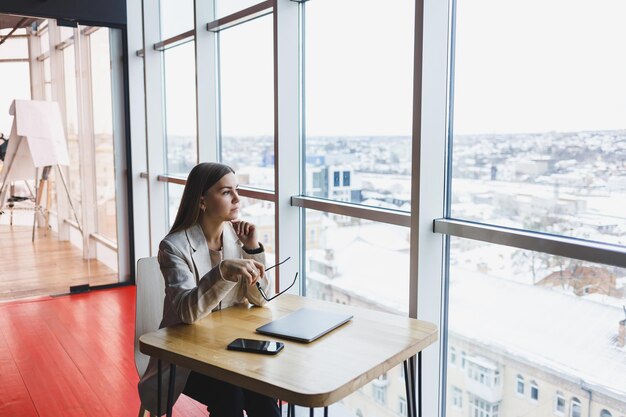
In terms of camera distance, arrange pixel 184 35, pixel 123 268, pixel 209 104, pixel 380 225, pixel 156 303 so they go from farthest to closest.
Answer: pixel 123 268
pixel 184 35
pixel 209 104
pixel 380 225
pixel 156 303

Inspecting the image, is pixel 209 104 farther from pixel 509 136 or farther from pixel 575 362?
pixel 575 362

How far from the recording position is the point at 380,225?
301cm

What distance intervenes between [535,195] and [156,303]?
1622 millimetres

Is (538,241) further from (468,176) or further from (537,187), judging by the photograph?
(468,176)

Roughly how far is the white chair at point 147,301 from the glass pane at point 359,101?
47.5 inches

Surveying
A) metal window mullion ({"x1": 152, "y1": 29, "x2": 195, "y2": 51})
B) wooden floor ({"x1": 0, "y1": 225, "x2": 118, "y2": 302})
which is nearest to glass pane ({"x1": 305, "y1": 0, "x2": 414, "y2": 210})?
metal window mullion ({"x1": 152, "y1": 29, "x2": 195, "y2": 51})

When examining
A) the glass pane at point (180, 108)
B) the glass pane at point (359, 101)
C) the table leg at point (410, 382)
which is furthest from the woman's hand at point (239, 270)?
the glass pane at point (180, 108)

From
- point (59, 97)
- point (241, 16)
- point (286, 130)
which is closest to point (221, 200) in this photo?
point (286, 130)

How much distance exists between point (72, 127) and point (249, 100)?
7.06 ft

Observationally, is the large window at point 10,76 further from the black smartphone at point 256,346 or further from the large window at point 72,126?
the black smartphone at point 256,346

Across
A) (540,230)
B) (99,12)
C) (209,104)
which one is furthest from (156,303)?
(99,12)

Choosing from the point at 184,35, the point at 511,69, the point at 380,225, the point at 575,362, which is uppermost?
the point at 184,35

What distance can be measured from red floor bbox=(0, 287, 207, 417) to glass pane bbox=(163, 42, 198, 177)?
4.56ft

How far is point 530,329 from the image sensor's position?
7.58ft
